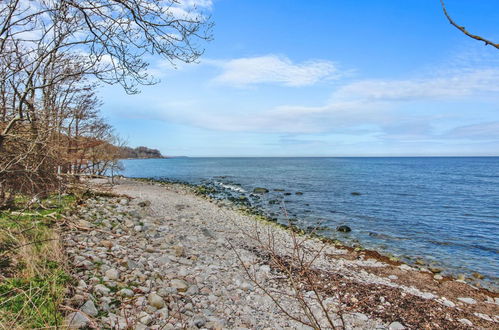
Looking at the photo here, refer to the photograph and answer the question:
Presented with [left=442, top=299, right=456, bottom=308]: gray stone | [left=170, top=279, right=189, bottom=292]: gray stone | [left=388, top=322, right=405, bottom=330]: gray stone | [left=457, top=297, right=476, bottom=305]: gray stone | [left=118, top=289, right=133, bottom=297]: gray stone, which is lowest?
[left=457, top=297, right=476, bottom=305]: gray stone

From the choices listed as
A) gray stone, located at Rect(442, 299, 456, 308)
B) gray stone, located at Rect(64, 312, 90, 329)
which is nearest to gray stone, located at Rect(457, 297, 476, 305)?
gray stone, located at Rect(442, 299, 456, 308)

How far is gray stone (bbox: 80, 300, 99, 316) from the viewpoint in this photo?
173 inches

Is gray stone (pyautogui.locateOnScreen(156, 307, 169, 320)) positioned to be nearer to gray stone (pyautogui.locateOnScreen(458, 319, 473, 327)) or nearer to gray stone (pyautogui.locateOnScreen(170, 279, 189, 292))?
gray stone (pyautogui.locateOnScreen(170, 279, 189, 292))

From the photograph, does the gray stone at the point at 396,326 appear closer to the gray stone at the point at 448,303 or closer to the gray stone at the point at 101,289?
the gray stone at the point at 448,303

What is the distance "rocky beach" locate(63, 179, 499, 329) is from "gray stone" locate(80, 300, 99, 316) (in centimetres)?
1

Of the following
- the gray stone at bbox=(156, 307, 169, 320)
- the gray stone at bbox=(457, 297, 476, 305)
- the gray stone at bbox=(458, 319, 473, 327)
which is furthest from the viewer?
the gray stone at bbox=(457, 297, 476, 305)

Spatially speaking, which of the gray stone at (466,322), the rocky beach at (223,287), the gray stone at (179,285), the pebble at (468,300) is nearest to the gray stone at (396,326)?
the rocky beach at (223,287)

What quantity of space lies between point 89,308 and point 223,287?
3003 mm

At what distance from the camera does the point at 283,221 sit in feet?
59.9

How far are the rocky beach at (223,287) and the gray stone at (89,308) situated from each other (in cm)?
1

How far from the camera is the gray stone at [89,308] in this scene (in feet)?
14.4

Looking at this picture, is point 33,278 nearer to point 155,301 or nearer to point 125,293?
point 125,293

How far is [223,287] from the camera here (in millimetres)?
6723

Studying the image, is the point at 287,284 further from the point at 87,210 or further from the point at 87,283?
the point at 87,210
